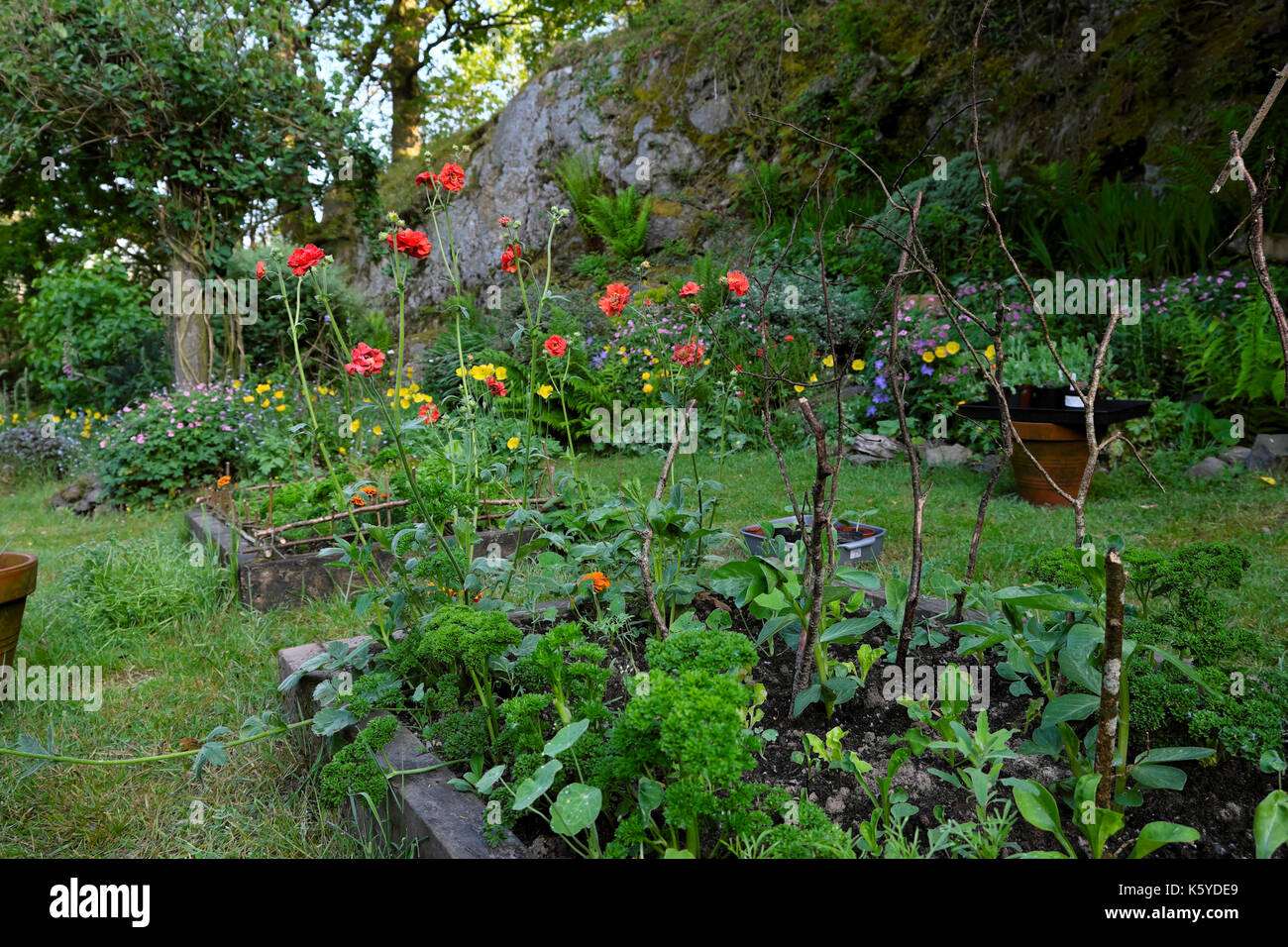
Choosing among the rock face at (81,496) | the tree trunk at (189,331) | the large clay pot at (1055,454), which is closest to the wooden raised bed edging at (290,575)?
the large clay pot at (1055,454)

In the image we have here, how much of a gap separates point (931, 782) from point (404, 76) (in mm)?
15928

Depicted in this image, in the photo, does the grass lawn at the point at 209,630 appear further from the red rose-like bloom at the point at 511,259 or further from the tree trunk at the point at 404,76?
the tree trunk at the point at 404,76

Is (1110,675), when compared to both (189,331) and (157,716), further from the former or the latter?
(189,331)

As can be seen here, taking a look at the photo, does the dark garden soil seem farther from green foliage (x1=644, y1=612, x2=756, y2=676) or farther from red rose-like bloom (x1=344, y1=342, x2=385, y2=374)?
red rose-like bloom (x1=344, y1=342, x2=385, y2=374)

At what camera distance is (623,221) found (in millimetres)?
9438

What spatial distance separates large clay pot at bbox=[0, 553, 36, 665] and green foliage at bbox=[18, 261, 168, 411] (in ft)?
18.7

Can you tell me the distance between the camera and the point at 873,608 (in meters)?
1.94

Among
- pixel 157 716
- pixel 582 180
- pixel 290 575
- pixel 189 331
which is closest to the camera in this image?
pixel 157 716

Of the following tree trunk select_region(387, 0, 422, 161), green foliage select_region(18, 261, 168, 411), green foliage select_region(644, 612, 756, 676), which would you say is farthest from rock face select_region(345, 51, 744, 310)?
green foliage select_region(644, 612, 756, 676)

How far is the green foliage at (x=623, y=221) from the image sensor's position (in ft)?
30.3

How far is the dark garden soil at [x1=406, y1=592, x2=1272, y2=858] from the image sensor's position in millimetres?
1146

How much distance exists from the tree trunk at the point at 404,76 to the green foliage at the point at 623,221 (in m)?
6.16

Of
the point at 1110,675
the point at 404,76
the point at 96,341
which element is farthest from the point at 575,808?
the point at 404,76

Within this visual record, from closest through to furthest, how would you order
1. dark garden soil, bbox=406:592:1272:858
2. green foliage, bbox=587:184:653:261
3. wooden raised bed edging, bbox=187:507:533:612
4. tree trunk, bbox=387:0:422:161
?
dark garden soil, bbox=406:592:1272:858
wooden raised bed edging, bbox=187:507:533:612
green foliage, bbox=587:184:653:261
tree trunk, bbox=387:0:422:161
